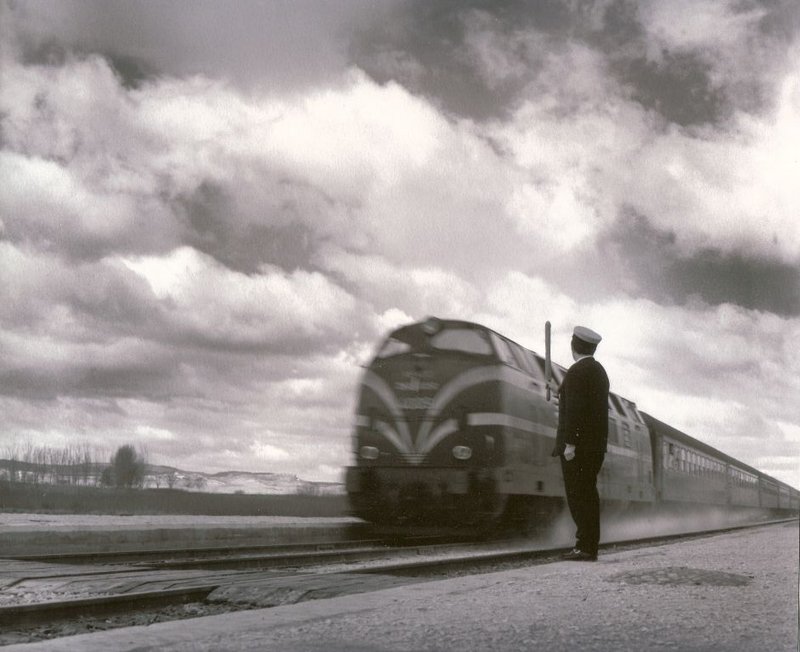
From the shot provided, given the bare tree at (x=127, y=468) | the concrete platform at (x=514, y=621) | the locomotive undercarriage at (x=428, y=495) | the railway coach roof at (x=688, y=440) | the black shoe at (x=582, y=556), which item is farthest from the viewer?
the bare tree at (x=127, y=468)

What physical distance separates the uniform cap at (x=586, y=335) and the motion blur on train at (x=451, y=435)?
5.90 meters

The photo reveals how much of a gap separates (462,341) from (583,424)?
6.84 metres

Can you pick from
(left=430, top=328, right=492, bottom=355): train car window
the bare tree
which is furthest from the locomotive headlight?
the bare tree

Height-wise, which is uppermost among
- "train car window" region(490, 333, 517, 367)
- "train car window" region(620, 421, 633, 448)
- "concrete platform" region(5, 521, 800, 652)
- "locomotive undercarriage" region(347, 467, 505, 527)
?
"train car window" region(490, 333, 517, 367)

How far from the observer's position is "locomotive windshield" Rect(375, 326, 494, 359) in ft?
42.0

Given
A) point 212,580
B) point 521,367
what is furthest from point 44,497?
point 212,580

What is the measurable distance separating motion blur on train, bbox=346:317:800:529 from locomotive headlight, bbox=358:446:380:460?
0.05ft

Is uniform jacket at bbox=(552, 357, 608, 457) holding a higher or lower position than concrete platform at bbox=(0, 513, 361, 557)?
higher

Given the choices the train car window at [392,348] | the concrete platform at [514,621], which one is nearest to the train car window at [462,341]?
the train car window at [392,348]

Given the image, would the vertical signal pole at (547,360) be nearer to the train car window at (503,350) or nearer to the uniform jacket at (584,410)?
the train car window at (503,350)

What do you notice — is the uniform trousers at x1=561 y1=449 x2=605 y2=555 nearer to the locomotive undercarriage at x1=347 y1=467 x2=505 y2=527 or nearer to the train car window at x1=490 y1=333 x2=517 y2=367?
the locomotive undercarriage at x1=347 y1=467 x2=505 y2=527

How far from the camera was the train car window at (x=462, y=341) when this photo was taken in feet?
41.9

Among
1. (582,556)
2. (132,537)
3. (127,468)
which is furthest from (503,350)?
(127,468)

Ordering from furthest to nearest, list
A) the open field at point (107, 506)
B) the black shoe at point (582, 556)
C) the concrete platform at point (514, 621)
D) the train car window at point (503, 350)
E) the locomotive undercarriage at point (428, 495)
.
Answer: the open field at point (107, 506)
the train car window at point (503, 350)
the locomotive undercarriage at point (428, 495)
the black shoe at point (582, 556)
the concrete platform at point (514, 621)
